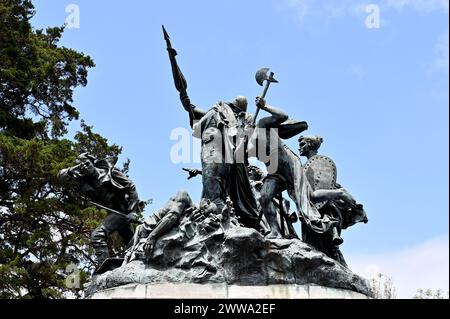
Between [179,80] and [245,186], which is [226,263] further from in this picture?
[179,80]

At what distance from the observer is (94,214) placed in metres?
19.3

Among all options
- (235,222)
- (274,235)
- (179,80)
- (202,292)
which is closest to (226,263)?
(202,292)

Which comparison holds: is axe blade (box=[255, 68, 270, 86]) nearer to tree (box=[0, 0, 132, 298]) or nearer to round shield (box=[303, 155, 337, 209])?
round shield (box=[303, 155, 337, 209])

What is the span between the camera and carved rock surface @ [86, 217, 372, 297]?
10.1m

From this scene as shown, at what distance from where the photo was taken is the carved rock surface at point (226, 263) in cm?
1013

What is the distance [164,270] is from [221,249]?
0.85 meters

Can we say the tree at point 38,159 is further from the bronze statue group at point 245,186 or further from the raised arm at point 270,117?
the raised arm at point 270,117

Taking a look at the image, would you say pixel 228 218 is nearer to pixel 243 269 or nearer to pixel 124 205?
pixel 243 269

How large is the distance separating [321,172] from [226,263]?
285 cm

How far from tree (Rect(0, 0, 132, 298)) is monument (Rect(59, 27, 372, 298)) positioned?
251 inches

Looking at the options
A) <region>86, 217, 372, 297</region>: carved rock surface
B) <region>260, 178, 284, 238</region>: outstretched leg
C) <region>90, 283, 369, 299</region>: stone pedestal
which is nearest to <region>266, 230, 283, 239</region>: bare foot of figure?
<region>260, 178, 284, 238</region>: outstretched leg

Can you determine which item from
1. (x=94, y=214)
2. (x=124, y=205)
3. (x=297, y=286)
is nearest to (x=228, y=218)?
(x=297, y=286)

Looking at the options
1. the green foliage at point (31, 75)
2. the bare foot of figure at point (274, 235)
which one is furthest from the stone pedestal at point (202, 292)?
the green foliage at point (31, 75)
